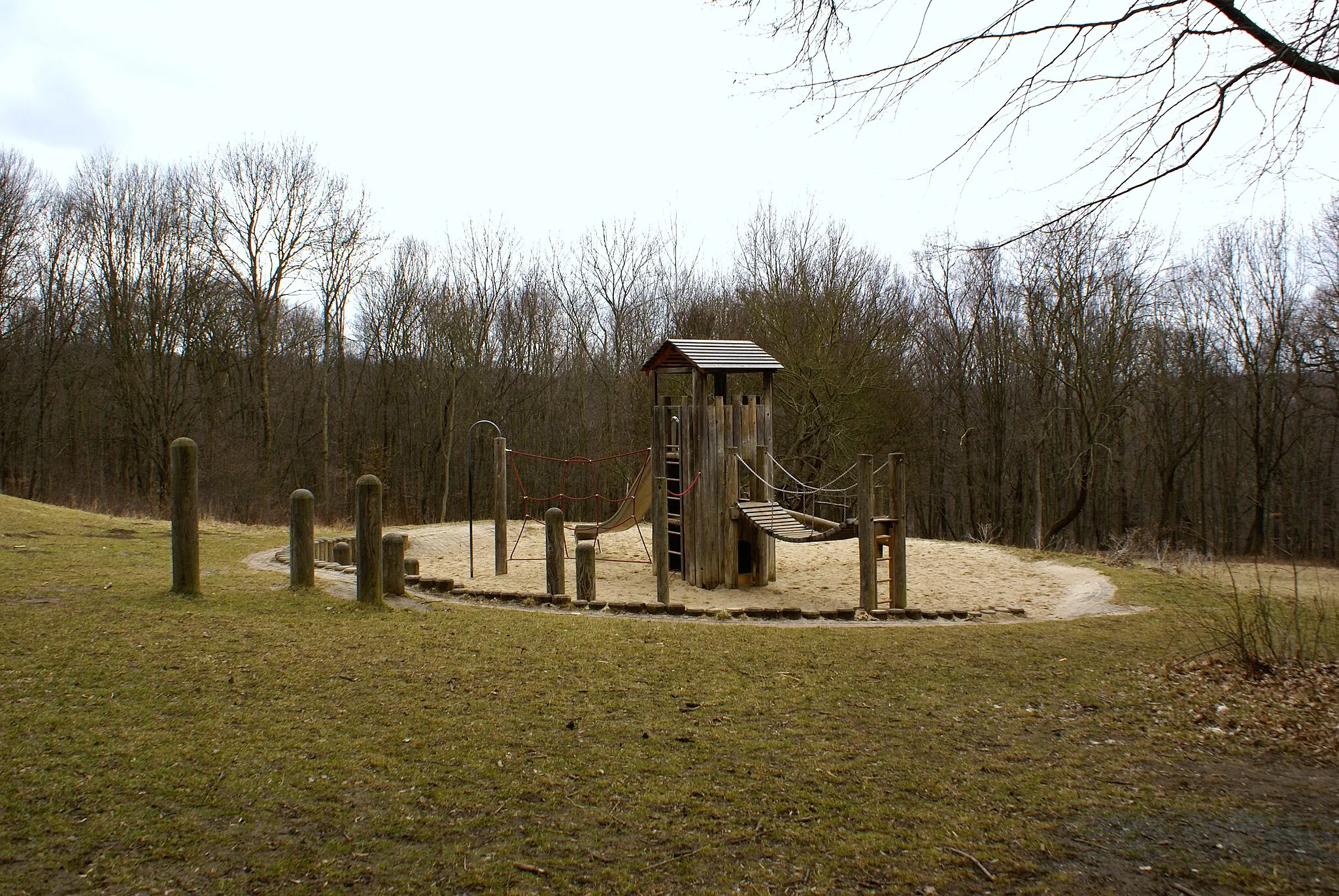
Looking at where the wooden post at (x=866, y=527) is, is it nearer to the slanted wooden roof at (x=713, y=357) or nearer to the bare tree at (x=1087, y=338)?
the slanted wooden roof at (x=713, y=357)

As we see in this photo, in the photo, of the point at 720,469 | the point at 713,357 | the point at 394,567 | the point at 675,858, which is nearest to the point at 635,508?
the point at 720,469

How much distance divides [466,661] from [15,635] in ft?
8.91

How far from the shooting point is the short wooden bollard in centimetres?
902

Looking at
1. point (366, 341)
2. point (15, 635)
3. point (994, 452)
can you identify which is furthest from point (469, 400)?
point (15, 635)

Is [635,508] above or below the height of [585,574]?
above

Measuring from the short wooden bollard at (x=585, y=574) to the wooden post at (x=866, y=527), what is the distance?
2.91m

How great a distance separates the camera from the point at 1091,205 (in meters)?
4.16

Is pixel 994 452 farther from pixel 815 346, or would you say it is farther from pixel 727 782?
pixel 727 782

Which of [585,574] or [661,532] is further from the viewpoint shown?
[661,532]

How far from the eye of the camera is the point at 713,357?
440 inches

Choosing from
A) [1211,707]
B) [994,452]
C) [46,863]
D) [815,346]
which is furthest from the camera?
[994,452]

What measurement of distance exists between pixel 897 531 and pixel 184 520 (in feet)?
22.6

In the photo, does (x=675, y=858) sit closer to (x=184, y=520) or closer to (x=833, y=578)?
(x=184, y=520)

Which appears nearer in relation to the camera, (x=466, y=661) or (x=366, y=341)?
(x=466, y=661)
